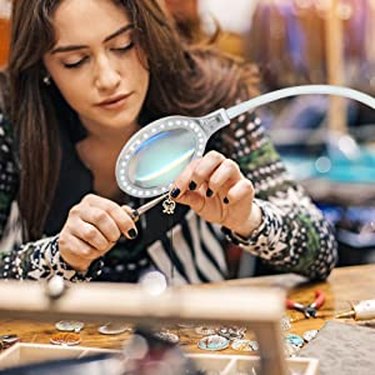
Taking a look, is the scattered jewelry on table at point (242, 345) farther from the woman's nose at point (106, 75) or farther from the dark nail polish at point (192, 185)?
the woman's nose at point (106, 75)

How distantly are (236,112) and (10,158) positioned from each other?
0.50 m

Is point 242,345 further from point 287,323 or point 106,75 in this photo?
point 106,75

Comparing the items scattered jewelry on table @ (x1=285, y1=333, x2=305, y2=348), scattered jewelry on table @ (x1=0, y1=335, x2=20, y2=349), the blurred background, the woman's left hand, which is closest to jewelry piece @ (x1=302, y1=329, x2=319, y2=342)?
scattered jewelry on table @ (x1=285, y1=333, x2=305, y2=348)

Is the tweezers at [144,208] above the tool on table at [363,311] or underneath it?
above

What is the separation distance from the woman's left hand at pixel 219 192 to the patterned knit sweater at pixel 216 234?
0.23ft

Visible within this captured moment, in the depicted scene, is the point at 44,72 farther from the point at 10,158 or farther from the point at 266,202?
the point at 266,202

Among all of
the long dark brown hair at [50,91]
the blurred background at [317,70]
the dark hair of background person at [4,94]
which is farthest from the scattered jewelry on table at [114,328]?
the blurred background at [317,70]

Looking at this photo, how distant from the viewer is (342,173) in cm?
288

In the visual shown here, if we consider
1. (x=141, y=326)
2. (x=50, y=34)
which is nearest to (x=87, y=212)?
(x=50, y=34)

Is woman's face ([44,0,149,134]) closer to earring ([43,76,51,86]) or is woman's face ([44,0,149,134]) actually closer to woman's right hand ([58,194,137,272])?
earring ([43,76,51,86])

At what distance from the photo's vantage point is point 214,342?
83 centimetres

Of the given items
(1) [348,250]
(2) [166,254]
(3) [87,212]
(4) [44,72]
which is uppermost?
(4) [44,72]

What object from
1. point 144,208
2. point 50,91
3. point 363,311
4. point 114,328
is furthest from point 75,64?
point 114,328

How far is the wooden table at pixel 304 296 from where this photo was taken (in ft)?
2.92
